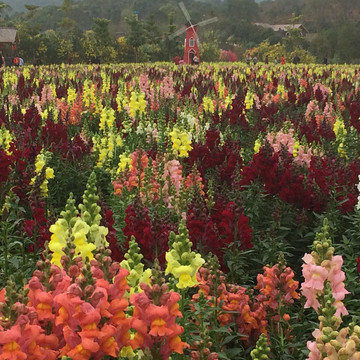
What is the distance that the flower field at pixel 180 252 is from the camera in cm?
207

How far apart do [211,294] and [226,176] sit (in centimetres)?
299

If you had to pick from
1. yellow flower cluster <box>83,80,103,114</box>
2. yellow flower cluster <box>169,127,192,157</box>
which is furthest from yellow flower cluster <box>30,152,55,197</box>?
yellow flower cluster <box>83,80,103,114</box>

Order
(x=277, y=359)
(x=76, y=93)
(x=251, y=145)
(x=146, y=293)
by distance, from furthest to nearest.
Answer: (x=76, y=93) → (x=251, y=145) → (x=277, y=359) → (x=146, y=293)

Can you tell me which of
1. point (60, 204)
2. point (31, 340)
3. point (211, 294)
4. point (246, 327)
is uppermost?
point (31, 340)

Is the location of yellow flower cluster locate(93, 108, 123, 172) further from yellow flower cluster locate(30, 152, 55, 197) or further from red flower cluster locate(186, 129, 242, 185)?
red flower cluster locate(186, 129, 242, 185)

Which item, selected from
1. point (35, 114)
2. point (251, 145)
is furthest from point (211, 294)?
point (35, 114)

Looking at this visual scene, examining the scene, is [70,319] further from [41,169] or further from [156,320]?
[41,169]

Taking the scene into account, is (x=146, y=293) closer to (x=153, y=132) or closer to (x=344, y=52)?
(x=153, y=132)

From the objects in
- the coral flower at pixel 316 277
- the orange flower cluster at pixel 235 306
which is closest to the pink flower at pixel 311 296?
the coral flower at pixel 316 277

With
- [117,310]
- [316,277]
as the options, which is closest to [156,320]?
[117,310]

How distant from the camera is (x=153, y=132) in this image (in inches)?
323

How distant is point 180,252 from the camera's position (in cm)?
269

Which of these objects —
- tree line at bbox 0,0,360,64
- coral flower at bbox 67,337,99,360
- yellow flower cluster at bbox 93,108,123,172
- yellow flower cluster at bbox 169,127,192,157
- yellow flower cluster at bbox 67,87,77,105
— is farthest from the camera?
tree line at bbox 0,0,360,64

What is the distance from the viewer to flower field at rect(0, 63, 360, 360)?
6.78 ft
